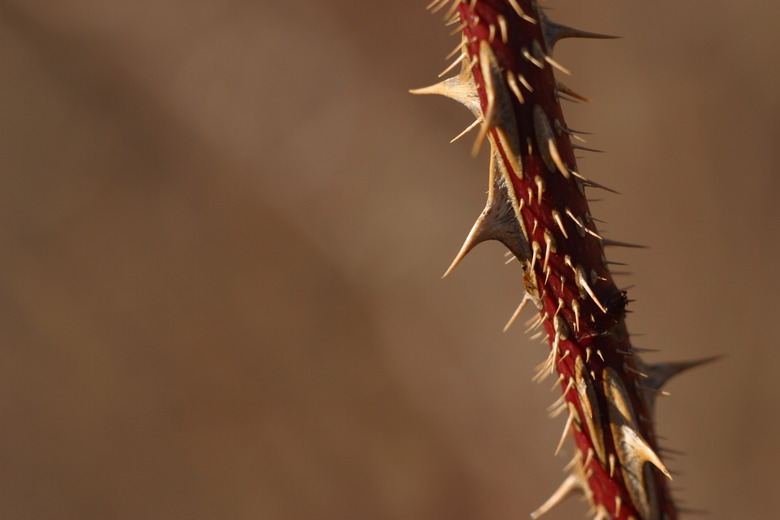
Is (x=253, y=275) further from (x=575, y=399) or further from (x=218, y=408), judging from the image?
(x=575, y=399)

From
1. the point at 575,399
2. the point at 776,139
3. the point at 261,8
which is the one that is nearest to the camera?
the point at 575,399

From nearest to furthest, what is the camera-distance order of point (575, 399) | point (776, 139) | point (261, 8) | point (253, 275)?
point (575, 399)
point (776, 139)
point (261, 8)
point (253, 275)

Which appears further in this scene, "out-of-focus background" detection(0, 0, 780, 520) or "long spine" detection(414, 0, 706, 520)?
"out-of-focus background" detection(0, 0, 780, 520)

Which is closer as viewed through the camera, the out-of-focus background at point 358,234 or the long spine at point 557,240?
the long spine at point 557,240

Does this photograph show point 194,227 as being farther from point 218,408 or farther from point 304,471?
point 304,471

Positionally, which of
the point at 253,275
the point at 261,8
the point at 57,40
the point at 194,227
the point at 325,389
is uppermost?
the point at 57,40

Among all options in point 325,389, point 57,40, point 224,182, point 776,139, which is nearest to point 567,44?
point 776,139

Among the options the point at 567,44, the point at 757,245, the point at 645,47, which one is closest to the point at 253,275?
the point at 567,44

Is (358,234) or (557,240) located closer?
(557,240)

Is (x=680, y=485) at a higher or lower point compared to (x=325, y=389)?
lower

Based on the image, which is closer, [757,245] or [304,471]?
[757,245]
